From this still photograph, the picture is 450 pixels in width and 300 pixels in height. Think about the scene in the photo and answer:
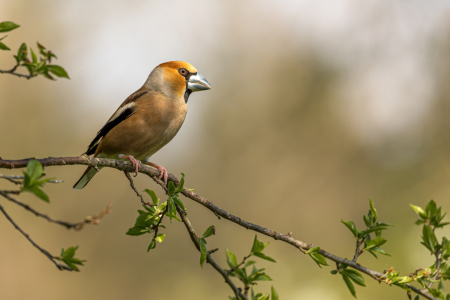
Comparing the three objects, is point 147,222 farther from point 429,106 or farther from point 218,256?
point 429,106

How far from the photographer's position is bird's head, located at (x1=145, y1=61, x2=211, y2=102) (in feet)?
12.9

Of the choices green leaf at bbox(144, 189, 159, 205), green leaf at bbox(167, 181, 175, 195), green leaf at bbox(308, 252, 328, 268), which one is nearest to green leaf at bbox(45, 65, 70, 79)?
green leaf at bbox(167, 181, 175, 195)

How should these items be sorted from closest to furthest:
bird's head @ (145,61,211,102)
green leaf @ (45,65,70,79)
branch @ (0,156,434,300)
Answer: green leaf @ (45,65,70,79) < branch @ (0,156,434,300) < bird's head @ (145,61,211,102)

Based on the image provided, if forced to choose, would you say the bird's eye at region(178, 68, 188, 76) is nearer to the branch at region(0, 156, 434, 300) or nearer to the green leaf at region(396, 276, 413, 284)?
the branch at region(0, 156, 434, 300)

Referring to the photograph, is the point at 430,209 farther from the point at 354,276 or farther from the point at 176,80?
the point at 176,80

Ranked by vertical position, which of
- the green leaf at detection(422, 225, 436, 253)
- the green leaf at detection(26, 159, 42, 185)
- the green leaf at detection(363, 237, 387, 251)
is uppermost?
the green leaf at detection(422, 225, 436, 253)

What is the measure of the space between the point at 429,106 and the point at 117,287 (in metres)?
9.59

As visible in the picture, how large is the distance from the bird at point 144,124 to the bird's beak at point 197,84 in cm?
9

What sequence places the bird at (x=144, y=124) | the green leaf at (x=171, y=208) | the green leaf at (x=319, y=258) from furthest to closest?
the bird at (x=144, y=124) → the green leaf at (x=319, y=258) → the green leaf at (x=171, y=208)

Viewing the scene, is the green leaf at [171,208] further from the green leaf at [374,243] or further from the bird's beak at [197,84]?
the bird's beak at [197,84]

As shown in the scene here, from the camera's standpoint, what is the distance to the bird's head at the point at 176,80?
3.94 metres

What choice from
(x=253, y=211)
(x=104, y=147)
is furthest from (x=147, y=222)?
(x=253, y=211)

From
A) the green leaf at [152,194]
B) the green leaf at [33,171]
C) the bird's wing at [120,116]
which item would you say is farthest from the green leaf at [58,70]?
the bird's wing at [120,116]

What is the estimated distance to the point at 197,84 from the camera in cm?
412
